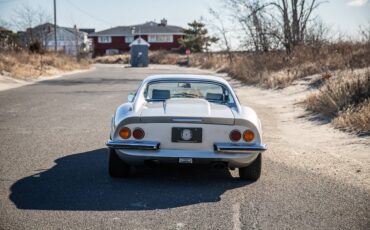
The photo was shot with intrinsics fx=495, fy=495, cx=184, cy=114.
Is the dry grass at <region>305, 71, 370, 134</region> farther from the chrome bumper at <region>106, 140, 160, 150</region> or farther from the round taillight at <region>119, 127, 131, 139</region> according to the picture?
the round taillight at <region>119, 127, 131, 139</region>

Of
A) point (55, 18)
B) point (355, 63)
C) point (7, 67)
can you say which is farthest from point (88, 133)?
point (55, 18)

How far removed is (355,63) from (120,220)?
16587 mm

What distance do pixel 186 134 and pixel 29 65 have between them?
28.9 m

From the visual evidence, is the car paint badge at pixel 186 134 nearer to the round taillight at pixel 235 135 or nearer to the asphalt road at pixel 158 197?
the round taillight at pixel 235 135

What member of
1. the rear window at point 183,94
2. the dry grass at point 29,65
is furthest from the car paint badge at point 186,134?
the dry grass at point 29,65

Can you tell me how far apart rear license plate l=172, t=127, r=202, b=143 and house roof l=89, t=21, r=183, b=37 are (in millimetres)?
93826

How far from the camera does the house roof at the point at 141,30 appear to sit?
98.9 meters

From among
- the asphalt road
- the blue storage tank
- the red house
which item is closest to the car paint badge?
the asphalt road

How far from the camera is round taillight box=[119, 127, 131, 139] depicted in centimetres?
546

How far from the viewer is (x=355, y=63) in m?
19.0

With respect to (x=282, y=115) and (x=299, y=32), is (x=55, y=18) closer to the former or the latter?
(x=299, y=32)

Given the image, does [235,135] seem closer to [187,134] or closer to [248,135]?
[248,135]

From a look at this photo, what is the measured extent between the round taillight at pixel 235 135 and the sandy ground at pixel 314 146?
1.45 metres

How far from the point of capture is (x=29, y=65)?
32.3 m
